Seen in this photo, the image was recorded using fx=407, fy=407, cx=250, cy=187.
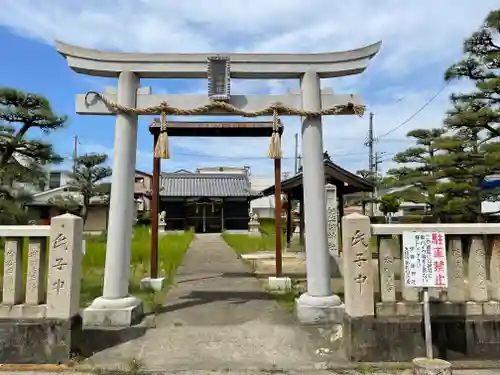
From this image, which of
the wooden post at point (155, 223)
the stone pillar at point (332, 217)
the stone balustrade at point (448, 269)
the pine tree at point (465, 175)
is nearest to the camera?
the stone balustrade at point (448, 269)

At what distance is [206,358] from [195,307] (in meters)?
2.40

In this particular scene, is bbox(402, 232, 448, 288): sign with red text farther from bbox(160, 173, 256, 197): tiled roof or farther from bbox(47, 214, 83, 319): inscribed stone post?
bbox(160, 173, 256, 197): tiled roof

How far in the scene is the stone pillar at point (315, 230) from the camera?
6.27 m

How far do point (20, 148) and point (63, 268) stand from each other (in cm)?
1337

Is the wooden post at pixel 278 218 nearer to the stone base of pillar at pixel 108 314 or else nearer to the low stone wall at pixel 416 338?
the stone base of pillar at pixel 108 314

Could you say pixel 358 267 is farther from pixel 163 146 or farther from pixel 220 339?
pixel 163 146

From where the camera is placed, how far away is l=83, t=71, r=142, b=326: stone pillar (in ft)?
19.8

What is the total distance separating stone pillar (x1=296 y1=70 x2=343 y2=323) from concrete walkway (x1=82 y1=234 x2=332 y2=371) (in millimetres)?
393

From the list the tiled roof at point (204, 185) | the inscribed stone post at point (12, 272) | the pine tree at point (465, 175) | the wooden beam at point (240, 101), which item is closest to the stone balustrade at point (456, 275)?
the wooden beam at point (240, 101)

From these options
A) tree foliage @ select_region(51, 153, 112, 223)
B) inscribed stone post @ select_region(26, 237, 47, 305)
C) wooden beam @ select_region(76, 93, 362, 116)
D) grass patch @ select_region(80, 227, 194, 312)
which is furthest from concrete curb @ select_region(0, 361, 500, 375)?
tree foliage @ select_region(51, 153, 112, 223)

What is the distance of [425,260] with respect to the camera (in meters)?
4.57

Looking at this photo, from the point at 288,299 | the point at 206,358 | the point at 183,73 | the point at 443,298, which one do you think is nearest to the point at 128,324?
the point at 206,358

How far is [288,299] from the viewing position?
26.7 feet

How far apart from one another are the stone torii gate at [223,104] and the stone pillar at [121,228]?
15 mm
